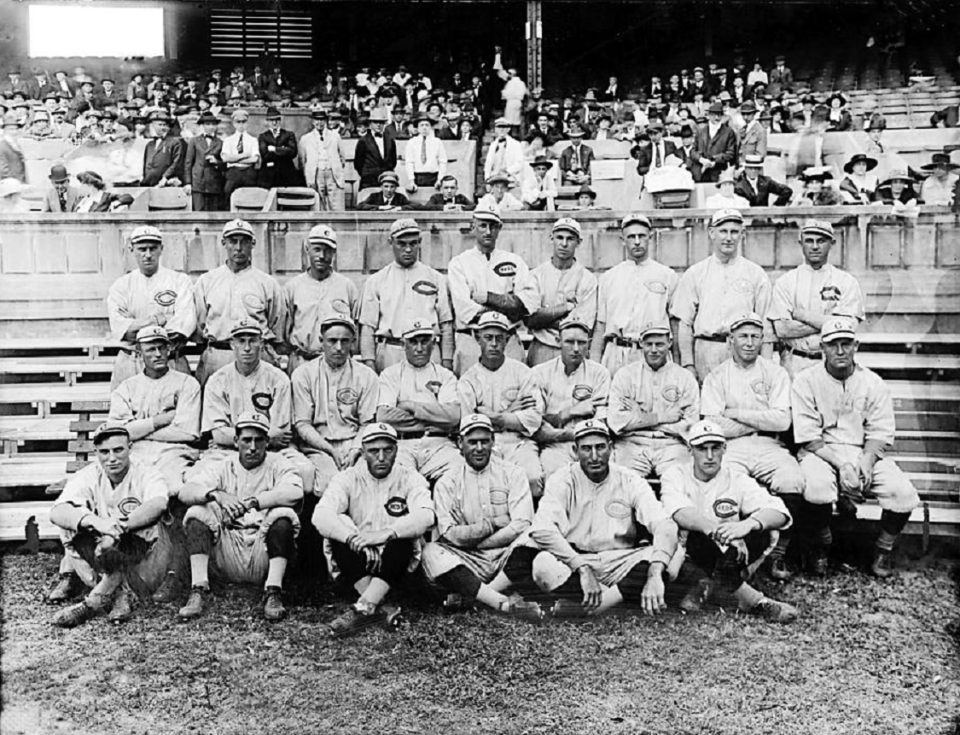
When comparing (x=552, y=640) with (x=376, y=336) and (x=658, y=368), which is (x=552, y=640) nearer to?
(x=658, y=368)

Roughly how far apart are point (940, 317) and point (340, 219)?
12.5 feet

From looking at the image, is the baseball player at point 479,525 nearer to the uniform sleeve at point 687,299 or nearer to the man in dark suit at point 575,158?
the uniform sleeve at point 687,299

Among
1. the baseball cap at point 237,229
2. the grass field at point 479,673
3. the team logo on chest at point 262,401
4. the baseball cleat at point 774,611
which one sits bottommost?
the grass field at point 479,673

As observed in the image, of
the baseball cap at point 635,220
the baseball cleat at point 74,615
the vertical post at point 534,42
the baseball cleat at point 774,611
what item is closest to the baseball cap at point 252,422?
the baseball cleat at point 74,615

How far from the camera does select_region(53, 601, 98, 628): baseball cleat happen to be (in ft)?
16.2

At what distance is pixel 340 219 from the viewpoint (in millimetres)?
6879

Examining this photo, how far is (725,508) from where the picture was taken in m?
5.18

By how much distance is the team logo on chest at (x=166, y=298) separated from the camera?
6.02 m

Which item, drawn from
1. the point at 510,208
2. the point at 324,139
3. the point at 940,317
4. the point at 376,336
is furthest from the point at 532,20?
the point at 940,317

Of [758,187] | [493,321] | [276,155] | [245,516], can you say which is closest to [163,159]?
[276,155]

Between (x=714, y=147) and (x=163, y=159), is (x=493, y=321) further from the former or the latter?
(x=714, y=147)

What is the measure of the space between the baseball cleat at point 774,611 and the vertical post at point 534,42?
4.30 m

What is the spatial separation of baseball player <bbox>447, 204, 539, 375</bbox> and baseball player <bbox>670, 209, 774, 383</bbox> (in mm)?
904

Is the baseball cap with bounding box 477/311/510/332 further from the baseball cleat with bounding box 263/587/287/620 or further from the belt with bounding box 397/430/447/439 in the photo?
the baseball cleat with bounding box 263/587/287/620
